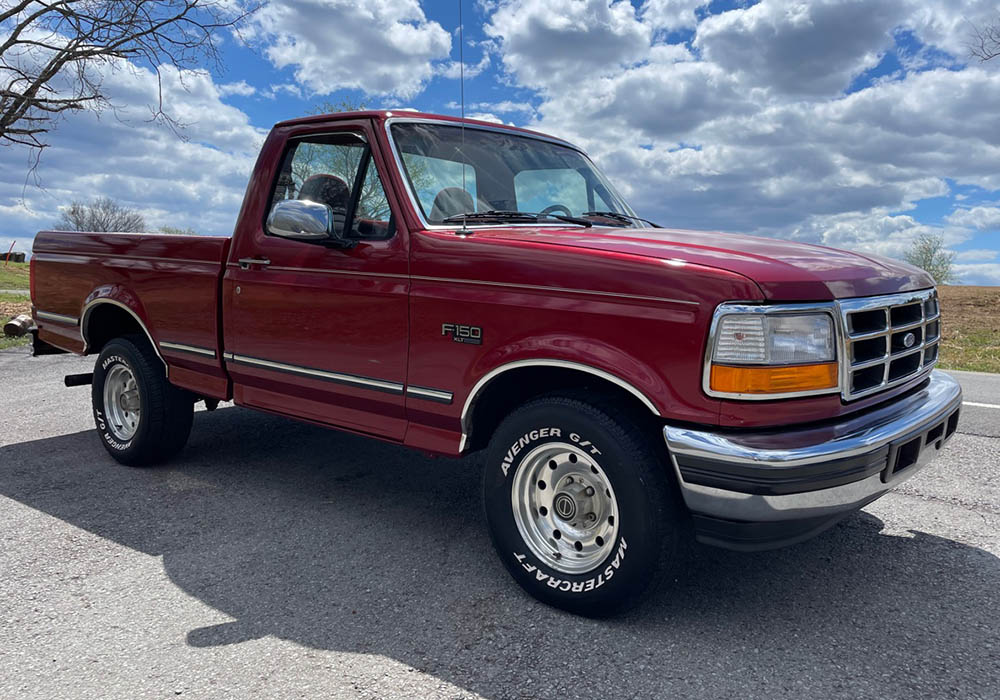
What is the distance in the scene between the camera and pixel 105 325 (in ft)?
18.6

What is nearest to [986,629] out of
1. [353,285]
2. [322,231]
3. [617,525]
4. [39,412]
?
[617,525]

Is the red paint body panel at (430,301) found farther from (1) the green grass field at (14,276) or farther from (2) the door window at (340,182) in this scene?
(1) the green grass field at (14,276)

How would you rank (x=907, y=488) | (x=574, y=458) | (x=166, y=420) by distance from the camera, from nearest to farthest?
Answer: (x=574, y=458) < (x=907, y=488) < (x=166, y=420)

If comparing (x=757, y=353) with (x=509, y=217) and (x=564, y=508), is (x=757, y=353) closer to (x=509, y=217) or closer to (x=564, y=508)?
(x=564, y=508)

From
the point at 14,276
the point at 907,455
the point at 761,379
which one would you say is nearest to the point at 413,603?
the point at 761,379

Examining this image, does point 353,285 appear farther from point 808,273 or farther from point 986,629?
point 986,629

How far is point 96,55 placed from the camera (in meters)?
13.2

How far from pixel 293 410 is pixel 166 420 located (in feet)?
4.36

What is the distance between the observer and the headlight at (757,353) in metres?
2.77

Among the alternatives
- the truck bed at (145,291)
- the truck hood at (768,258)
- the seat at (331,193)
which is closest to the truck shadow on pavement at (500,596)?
the truck bed at (145,291)

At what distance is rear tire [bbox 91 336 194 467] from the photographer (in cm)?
511

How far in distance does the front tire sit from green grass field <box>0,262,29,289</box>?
2690 centimetres

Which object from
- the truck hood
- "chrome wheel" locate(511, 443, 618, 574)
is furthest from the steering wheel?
"chrome wheel" locate(511, 443, 618, 574)

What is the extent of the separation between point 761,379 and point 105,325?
4826mm
